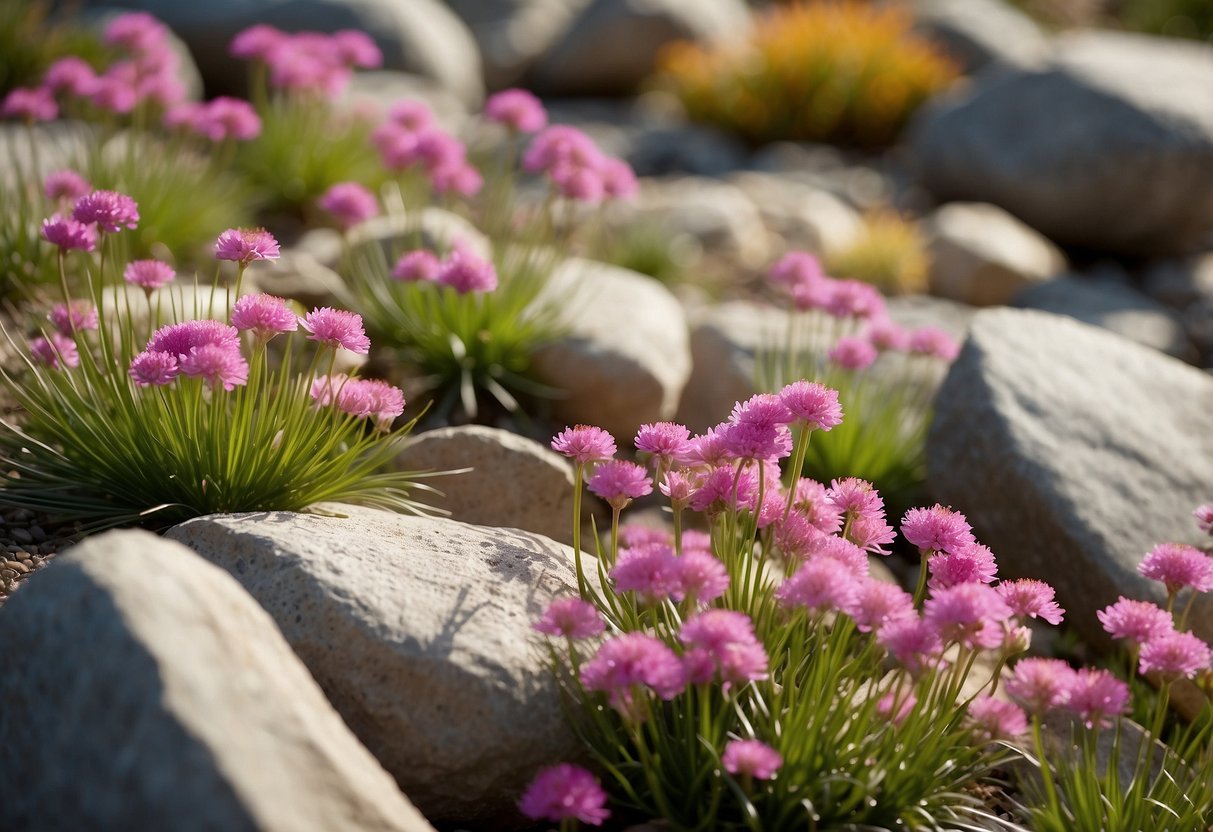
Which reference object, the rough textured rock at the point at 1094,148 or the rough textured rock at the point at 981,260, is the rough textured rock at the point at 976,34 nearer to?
the rough textured rock at the point at 1094,148

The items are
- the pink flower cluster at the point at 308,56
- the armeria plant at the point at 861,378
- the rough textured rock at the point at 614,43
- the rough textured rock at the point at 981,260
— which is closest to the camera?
the armeria plant at the point at 861,378

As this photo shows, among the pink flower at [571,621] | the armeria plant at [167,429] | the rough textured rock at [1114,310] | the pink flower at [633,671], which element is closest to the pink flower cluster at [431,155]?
the armeria plant at [167,429]

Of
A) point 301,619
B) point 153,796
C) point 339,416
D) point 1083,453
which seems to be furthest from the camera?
point 1083,453

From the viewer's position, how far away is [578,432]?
120 inches

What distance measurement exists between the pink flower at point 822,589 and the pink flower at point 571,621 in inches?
17.7

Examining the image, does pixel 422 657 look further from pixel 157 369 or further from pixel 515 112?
pixel 515 112

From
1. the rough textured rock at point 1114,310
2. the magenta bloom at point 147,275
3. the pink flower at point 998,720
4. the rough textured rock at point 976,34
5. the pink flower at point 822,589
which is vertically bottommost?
the rough textured rock at point 1114,310

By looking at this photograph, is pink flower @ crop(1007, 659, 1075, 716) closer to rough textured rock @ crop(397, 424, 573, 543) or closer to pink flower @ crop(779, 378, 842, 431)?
pink flower @ crop(779, 378, 842, 431)

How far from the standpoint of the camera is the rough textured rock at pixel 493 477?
414cm

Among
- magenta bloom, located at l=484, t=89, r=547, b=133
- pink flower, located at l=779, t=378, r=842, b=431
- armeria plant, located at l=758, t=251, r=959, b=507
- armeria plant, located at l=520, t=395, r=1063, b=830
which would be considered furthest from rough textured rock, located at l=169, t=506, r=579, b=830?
magenta bloom, located at l=484, t=89, r=547, b=133

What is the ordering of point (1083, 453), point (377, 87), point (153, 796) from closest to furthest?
point (153, 796) < point (1083, 453) < point (377, 87)

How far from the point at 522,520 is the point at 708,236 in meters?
4.71

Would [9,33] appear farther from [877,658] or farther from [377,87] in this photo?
[877,658]

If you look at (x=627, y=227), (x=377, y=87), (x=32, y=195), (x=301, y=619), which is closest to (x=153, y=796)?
(x=301, y=619)
